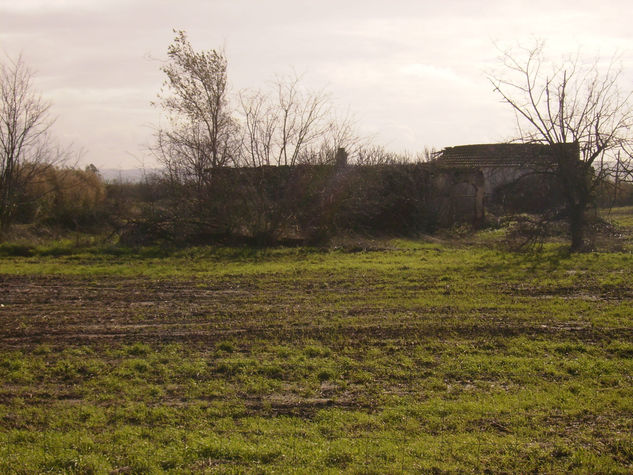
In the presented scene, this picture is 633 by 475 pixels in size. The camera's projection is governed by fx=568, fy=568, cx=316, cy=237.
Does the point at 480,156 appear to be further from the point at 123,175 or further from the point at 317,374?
the point at 317,374

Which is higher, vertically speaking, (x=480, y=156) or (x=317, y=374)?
(x=480, y=156)

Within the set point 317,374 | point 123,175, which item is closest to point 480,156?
point 123,175

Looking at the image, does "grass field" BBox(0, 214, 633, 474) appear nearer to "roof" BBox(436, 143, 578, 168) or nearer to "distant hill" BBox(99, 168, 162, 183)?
"distant hill" BBox(99, 168, 162, 183)

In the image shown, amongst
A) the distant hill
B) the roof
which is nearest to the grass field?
the distant hill

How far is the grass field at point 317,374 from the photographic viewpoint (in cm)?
529

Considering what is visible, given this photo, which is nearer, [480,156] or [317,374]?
[317,374]

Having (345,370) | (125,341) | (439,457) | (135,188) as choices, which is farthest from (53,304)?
(135,188)

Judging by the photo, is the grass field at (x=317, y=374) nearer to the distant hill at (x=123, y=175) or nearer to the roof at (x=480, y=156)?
the distant hill at (x=123, y=175)

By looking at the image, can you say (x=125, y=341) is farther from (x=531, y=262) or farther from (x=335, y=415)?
(x=531, y=262)

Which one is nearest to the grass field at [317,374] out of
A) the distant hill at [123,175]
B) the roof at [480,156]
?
the distant hill at [123,175]

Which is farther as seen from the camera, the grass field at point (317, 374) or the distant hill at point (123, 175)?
the distant hill at point (123, 175)

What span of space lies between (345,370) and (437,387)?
4.08ft

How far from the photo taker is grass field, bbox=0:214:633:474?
5.29 m

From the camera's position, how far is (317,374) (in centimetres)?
737
